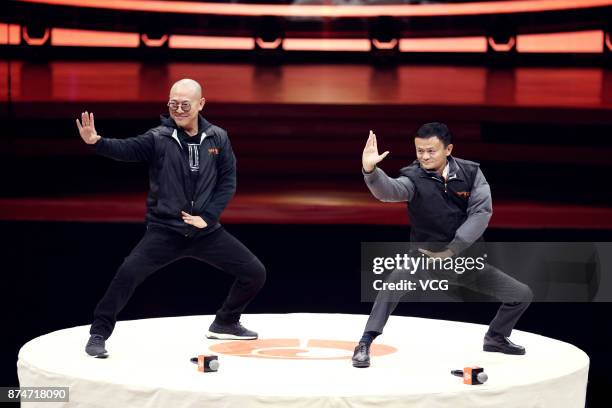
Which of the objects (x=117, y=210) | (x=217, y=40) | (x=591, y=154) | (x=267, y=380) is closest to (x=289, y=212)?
(x=117, y=210)

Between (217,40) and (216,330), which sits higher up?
(217,40)

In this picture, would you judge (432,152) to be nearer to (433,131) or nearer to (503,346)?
(433,131)

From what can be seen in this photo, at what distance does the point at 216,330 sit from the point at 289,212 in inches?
69.3

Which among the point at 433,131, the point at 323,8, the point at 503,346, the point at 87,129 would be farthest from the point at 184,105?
the point at 323,8

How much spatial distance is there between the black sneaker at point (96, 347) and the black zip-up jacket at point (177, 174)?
1.60 feet

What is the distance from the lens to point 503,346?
4.40 m

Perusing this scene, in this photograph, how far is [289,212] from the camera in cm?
631

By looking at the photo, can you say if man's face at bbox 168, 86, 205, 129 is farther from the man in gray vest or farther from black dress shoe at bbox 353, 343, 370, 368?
black dress shoe at bbox 353, 343, 370, 368

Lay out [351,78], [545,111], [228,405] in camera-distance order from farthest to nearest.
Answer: [351,78] → [545,111] → [228,405]

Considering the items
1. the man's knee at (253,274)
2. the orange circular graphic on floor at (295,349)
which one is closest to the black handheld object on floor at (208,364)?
the orange circular graphic on floor at (295,349)

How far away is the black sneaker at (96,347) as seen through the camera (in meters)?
4.11

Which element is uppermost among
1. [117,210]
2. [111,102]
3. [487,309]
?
[111,102]

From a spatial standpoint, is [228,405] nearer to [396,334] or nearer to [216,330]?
[216,330]

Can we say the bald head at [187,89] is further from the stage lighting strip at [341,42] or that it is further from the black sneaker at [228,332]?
the stage lighting strip at [341,42]
